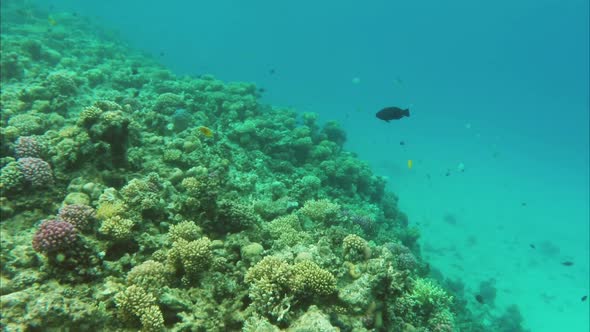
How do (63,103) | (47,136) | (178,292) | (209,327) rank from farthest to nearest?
(63,103), (47,136), (178,292), (209,327)

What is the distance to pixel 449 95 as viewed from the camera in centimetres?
11994

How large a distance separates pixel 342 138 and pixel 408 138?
199 feet

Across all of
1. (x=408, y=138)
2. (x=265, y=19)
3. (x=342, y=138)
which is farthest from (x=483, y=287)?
(x=265, y=19)

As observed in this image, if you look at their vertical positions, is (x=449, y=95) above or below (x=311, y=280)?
above

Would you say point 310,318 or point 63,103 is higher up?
point 63,103

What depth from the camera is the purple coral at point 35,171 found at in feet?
20.1

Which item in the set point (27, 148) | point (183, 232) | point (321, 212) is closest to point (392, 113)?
point (321, 212)

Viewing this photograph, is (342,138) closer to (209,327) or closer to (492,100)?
(209,327)

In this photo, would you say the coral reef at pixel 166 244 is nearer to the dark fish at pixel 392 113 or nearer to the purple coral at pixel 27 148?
the purple coral at pixel 27 148

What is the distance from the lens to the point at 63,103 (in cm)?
1085

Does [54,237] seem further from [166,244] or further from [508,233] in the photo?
[508,233]

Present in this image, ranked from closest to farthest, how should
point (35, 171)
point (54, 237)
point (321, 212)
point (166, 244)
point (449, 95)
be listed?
1. point (54, 237)
2. point (166, 244)
3. point (35, 171)
4. point (321, 212)
5. point (449, 95)

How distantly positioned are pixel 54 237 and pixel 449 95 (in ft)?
432

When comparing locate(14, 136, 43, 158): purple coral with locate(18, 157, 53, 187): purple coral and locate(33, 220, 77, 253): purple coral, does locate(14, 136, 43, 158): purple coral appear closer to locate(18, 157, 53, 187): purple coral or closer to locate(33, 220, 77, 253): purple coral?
locate(18, 157, 53, 187): purple coral
